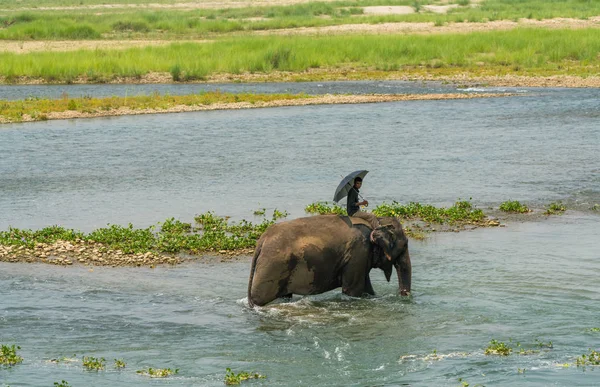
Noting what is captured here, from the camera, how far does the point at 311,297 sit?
15227 mm

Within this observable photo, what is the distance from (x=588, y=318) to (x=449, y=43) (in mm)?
44767

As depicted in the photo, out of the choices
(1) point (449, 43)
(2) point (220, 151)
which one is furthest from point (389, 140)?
(1) point (449, 43)

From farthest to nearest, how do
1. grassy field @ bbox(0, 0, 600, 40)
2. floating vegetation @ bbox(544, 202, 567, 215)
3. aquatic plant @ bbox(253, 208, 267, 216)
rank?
grassy field @ bbox(0, 0, 600, 40), floating vegetation @ bbox(544, 202, 567, 215), aquatic plant @ bbox(253, 208, 267, 216)

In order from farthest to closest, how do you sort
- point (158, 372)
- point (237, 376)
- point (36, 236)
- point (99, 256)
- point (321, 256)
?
point (36, 236) < point (99, 256) < point (321, 256) < point (158, 372) < point (237, 376)

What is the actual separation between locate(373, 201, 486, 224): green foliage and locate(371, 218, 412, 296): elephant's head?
5478 mm

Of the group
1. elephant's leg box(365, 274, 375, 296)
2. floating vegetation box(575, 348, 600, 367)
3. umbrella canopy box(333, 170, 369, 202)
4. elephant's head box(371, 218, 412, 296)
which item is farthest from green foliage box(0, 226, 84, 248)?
floating vegetation box(575, 348, 600, 367)

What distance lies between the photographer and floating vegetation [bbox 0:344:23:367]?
1253 centimetres

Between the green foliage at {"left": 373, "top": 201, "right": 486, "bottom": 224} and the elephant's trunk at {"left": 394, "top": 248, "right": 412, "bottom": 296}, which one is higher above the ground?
the elephant's trunk at {"left": 394, "top": 248, "right": 412, "bottom": 296}

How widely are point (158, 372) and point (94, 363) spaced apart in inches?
34.3

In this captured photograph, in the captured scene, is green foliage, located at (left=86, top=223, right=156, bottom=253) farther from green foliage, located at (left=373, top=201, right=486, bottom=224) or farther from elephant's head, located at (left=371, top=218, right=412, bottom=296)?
elephant's head, located at (left=371, top=218, right=412, bottom=296)

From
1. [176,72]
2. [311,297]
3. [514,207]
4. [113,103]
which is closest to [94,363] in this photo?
[311,297]

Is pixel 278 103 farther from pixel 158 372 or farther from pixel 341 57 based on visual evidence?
pixel 158 372

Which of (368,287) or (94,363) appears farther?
(368,287)

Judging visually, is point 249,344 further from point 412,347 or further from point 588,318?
point 588,318
